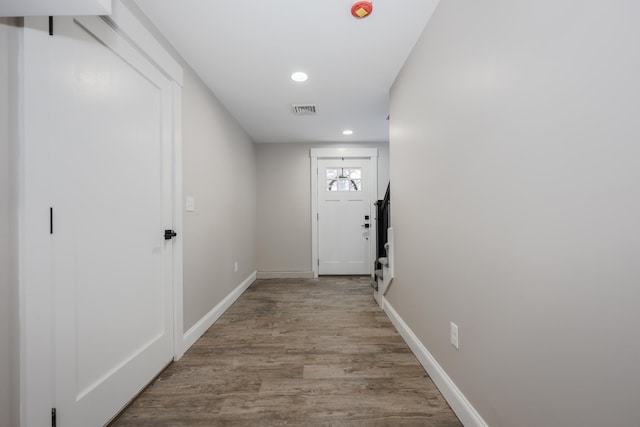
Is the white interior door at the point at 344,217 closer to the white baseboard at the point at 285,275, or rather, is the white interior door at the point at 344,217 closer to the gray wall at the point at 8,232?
the white baseboard at the point at 285,275

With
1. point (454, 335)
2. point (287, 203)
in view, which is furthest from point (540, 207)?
point (287, 203)

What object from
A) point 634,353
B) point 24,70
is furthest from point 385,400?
point 24,70

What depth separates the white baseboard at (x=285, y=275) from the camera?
4.47m

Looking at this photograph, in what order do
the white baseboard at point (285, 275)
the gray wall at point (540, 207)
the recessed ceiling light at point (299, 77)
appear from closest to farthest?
the gray wall at point (540, 207), the recessed ceiling light at point (299, 77), the white baseboard at point (285, 275)

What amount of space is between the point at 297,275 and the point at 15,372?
3.63 meters

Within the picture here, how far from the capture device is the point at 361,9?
5.15ft

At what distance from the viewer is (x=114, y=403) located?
1.36m

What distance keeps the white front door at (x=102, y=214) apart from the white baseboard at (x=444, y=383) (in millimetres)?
1804

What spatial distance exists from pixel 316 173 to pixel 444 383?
11.6 feet

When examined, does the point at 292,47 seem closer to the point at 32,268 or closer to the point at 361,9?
the point at 361,9

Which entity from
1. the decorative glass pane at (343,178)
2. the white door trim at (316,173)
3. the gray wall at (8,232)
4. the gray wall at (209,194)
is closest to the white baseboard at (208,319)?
the gray wall at (209,194)

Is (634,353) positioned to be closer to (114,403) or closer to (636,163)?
(636,163)

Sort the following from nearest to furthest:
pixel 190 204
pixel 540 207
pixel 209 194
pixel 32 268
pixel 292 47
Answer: pixel 540 207, pixel 32 268, pixel 292 47, pixel 190 204, pixel 209 194

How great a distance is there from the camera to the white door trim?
4.49 meters
